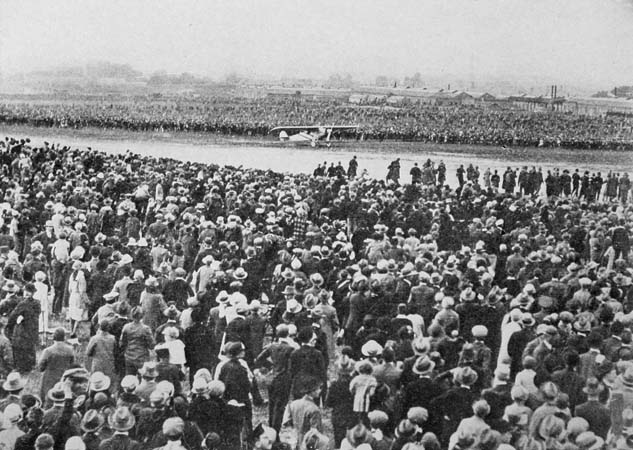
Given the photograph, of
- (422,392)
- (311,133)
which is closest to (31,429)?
(422,392)

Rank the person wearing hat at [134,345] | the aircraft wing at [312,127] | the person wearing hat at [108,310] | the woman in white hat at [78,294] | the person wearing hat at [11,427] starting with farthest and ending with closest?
the aircraft wing at [312,127], the woman in white hat at [78,294], the person wearing hat at [108,310], the person wearing hat at [134,345], the person wearing hat at [11,427]

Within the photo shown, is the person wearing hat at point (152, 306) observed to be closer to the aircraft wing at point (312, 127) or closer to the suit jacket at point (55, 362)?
the suit jacket at point (55, 362)

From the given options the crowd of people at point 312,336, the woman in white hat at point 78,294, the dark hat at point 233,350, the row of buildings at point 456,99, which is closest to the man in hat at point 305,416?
the crowd of people at point 312,336

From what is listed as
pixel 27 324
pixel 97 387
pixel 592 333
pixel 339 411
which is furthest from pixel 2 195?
pixel 592 333

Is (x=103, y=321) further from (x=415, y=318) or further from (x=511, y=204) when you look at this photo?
(x=511, y=204)

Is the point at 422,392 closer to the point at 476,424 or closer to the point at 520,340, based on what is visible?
the point at 476,424
